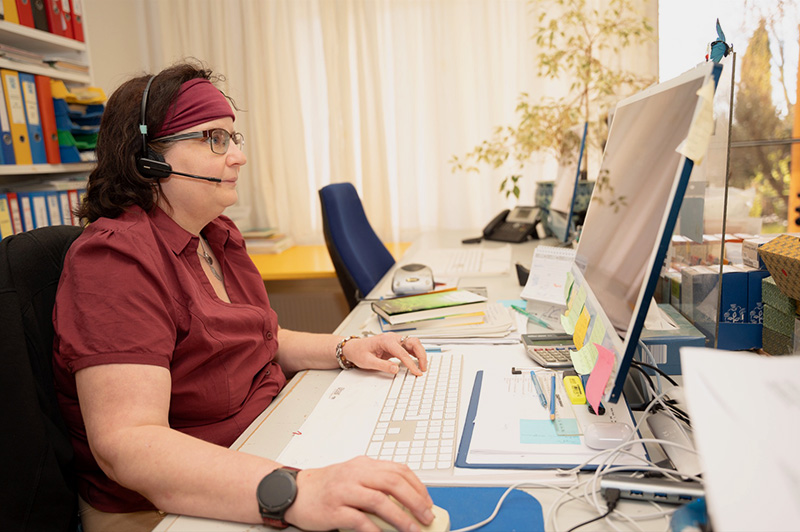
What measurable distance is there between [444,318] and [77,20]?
217 cm

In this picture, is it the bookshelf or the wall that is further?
the wall

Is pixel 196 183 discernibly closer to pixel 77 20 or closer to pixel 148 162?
pixel 148 162

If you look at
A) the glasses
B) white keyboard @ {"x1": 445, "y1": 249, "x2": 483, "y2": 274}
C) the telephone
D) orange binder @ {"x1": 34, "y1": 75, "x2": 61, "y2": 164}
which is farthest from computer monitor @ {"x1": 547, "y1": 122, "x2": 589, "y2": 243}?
orange binder @ {"x1": 34, "y1": 75, "x2": 61, "y2": 164}

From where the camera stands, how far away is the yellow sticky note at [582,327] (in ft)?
3.01

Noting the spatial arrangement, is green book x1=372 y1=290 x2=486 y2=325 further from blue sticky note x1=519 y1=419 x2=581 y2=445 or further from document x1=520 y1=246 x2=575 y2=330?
blue sticky note x1=519 y1=419 x2=581 y2=445

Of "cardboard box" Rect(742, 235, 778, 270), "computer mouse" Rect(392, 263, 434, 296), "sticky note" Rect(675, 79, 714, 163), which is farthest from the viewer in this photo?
"computer mouse" Rect(392, 263, 434, 296)

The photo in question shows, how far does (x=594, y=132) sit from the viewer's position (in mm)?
2420

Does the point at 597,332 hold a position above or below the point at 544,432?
above

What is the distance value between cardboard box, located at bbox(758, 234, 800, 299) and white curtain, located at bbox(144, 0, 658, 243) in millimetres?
2211

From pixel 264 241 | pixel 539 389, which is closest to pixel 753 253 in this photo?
pixel 539 389

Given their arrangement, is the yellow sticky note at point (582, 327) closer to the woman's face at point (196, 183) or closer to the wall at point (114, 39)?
the woman's face at point (196, 183)

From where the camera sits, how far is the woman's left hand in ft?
3.65

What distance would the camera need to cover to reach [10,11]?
2.10 meters

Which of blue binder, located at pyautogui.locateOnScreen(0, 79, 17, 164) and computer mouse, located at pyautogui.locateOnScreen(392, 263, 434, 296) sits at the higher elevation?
blue binder, located at pyautogui.locateOnScreen(0, 79, 17, 164)
